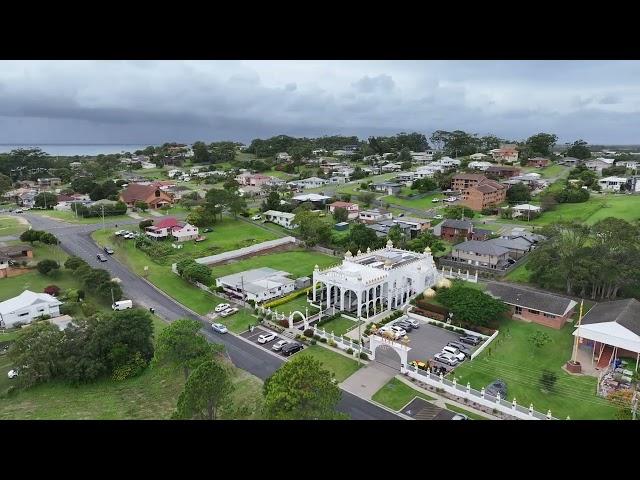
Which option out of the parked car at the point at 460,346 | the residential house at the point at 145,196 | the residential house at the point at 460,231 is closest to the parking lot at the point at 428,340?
the parked car at the point at 460,346

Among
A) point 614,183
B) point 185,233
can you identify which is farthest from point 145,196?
point 614,183

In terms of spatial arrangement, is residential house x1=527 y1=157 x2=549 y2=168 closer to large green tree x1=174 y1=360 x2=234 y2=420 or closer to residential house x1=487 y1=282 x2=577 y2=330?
residential house x1=487 y1=282 x2=577 y2=330

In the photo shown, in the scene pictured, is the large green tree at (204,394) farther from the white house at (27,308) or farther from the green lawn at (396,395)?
the white house at (27,308)

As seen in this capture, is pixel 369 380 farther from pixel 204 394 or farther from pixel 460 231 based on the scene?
pixel 460 231

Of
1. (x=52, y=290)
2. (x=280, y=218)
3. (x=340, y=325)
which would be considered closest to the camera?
(x=340, y=325)

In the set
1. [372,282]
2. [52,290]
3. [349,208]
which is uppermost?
[372,282]
